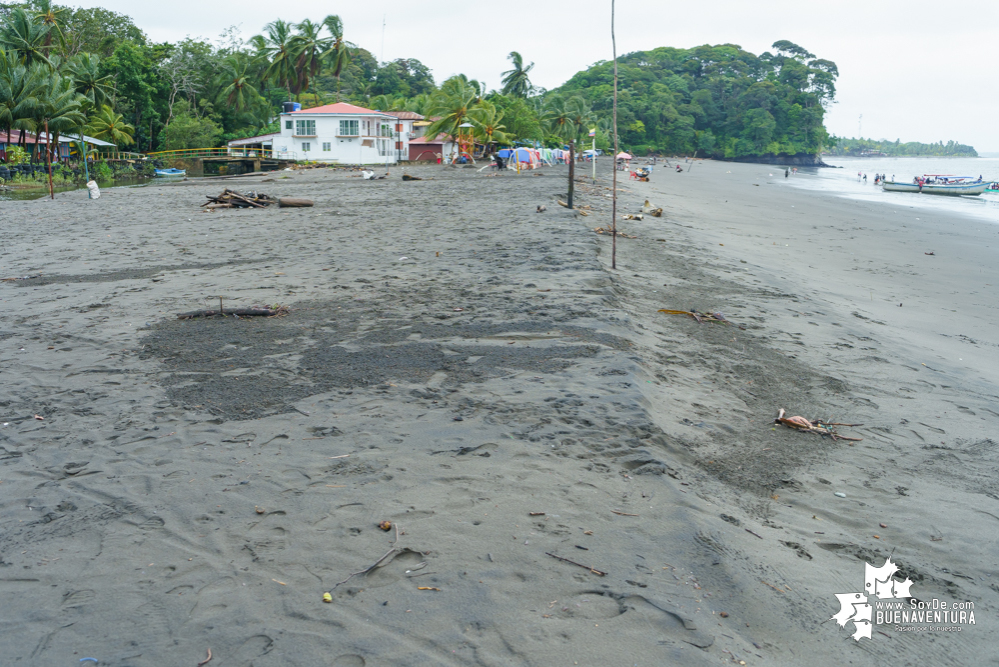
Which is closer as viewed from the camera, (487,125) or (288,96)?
(487,125)

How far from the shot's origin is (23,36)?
44.1 m

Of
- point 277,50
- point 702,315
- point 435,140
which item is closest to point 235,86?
point 277,50

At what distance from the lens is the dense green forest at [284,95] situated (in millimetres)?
44625

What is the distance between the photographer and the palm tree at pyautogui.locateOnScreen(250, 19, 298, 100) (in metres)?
66.4

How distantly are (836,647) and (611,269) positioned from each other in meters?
7.16

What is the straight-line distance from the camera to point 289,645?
264cm

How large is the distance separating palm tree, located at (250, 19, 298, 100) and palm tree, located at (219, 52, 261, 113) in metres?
3.10

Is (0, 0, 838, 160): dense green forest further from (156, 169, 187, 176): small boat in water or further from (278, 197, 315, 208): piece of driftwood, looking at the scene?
(278, 197, 315, 208): piece of driftwood

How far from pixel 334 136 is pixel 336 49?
19.2 m

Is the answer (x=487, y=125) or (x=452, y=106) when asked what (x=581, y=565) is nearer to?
(x=452, y=106)

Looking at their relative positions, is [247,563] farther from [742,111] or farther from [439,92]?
[742,111]

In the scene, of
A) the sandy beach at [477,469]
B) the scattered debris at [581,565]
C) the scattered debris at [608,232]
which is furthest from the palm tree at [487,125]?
the scattered debris at [581,565]

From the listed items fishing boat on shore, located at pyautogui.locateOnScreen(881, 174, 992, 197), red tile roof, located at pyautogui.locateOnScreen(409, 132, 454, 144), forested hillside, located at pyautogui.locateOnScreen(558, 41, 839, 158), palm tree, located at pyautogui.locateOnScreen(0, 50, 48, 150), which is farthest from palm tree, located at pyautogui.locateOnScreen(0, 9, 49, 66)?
forested hillside, located at pyautogui.locateOnScreen(558, 41, 839, 158)

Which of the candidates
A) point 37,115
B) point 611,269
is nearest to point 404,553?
point 611,269
